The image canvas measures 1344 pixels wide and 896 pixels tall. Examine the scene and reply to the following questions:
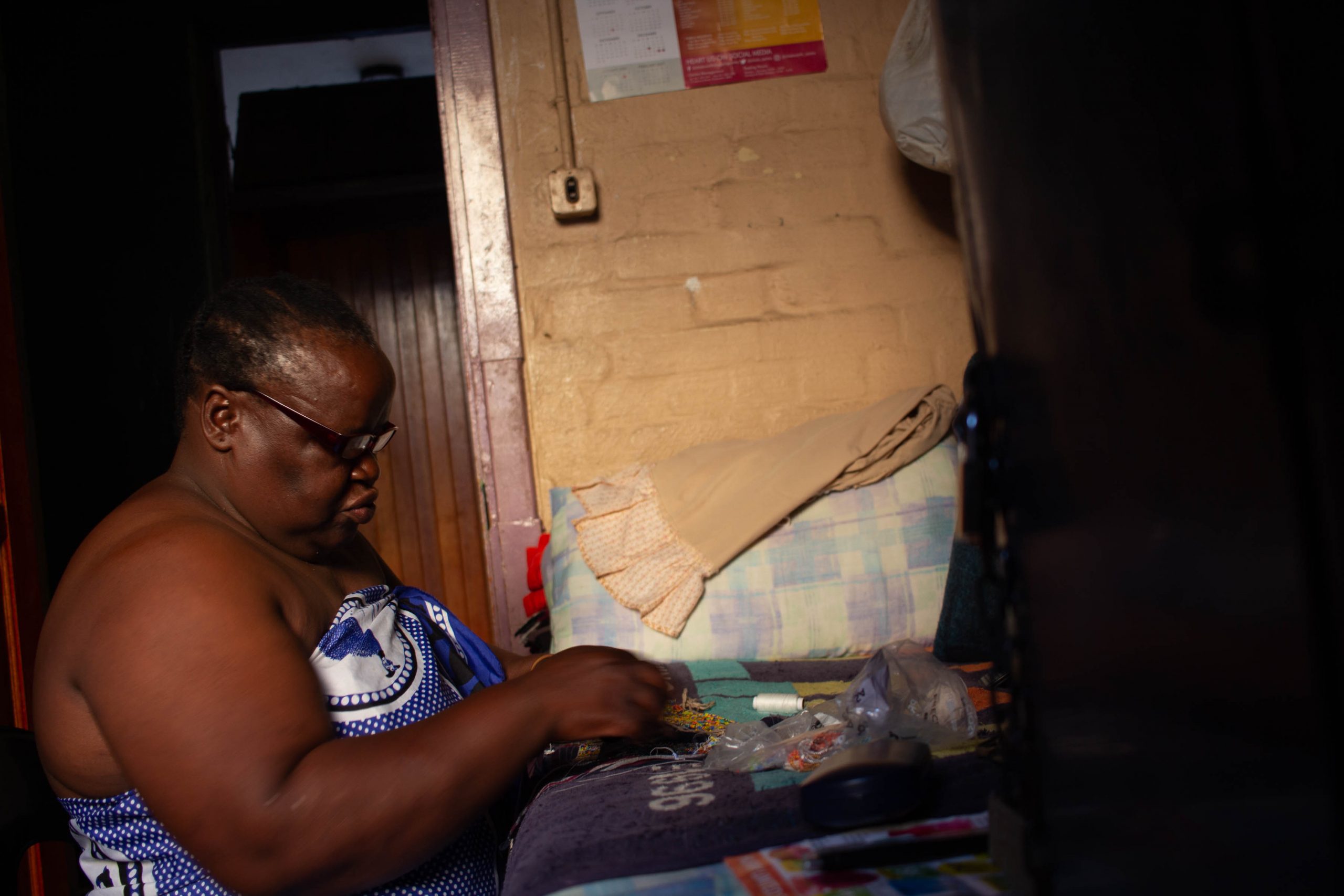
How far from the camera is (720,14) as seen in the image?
2.53m

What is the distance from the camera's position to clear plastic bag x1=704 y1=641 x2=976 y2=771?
3.86ft

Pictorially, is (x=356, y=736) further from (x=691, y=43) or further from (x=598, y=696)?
(x=691, y=43)

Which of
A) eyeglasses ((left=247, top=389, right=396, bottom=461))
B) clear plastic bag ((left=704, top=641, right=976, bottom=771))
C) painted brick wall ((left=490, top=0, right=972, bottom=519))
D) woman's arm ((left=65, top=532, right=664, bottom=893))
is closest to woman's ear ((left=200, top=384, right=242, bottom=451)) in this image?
eyeglasses ((left=247, top=389, right=396, bottom=461))

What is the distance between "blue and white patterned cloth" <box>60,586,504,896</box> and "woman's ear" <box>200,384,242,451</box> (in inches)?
10.6

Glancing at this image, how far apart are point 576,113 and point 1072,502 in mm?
2264

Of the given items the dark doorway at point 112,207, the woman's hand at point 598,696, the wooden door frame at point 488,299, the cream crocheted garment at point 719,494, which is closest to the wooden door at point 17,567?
the dark doorway at point 112,207

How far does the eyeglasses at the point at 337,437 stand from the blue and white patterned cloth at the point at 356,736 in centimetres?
20

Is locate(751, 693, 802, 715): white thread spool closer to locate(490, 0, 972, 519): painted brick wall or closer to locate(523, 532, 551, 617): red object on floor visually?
locate(523, 532, 551, 617): red object on floor

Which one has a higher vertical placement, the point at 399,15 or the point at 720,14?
the point at 399,15

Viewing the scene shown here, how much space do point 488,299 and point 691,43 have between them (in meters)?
0.94

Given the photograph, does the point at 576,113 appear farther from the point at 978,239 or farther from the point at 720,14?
the point at 978,239

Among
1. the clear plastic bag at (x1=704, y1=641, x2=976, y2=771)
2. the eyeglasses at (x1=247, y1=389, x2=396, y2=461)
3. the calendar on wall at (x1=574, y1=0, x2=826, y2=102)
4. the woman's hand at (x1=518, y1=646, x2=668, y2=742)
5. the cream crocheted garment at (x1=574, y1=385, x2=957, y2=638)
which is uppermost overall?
the calendar on wall at (x1=574, y1=0, x2=826, y2=102)

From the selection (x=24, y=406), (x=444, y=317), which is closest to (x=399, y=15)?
(x=444, y=317)

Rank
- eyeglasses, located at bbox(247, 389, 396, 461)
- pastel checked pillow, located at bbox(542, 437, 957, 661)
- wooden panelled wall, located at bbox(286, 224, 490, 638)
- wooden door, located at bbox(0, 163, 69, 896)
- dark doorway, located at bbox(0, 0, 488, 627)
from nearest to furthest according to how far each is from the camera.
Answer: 1. eyeglasses, located at bbox(247, 389, 396, 461)
2. pastel checked pillow, located at bbox(542, 437, 957, 661)
3. wooden door, located at bbox(0, 163, 69, 896)
4. dark doorway, located at bbox(0, 0, 488, 627)
5. wooden panelled wall, located at bbox(286, 224, 490, 638)
